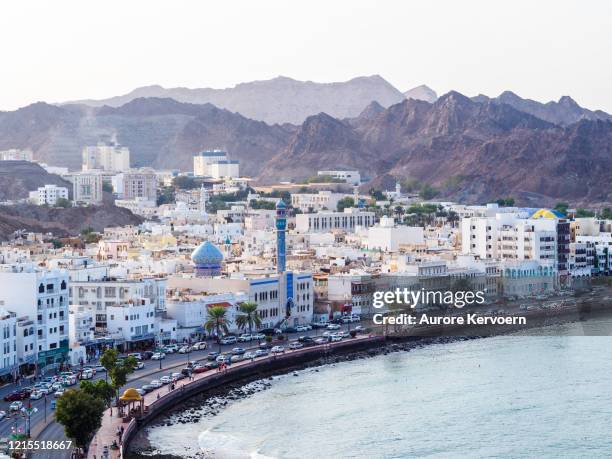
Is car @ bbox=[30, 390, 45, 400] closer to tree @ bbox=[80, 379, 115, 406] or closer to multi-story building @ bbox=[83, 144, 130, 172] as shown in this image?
tree @ bbox=[80, 379, 115, 406]

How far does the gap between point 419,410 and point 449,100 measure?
146070 millimetres

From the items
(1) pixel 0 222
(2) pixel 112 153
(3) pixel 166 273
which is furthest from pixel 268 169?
(3) pixel 166 273

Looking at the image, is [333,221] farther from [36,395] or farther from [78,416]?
[78,416]

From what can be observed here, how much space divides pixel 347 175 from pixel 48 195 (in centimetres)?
3730

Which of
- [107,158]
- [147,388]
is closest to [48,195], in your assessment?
[107,158]

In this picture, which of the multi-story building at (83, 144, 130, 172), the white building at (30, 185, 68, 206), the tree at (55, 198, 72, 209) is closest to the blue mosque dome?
the tree at (55, 198, 72, 209)

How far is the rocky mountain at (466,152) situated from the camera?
438 ft

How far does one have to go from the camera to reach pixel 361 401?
130 feet

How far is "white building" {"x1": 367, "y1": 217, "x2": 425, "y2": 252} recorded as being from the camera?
2832 inches

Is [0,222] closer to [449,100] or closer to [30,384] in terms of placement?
[30,384]

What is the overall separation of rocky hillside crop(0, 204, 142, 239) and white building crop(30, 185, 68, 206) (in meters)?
6.52

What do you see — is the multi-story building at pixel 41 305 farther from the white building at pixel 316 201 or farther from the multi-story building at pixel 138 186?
the multi-story building at pixel 138 186

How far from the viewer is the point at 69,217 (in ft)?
341

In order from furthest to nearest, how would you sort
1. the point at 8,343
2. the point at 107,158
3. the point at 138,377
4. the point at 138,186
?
1. the point at 107,158
2. the point at 138,186
3. the point at 138,377
4. the point at 8,343
